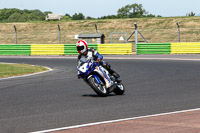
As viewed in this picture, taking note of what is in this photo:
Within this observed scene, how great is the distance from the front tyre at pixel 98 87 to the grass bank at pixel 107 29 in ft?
133

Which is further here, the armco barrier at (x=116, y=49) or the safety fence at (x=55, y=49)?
the safety fence at (x=55, y=49)

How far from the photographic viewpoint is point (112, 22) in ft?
204

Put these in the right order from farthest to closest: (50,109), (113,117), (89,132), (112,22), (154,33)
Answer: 1. (112,22)
2. (154,33)
3. (50,109)
4. (113,117)
5. (89,132)

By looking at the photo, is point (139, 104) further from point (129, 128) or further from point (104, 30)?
point (104, 30)

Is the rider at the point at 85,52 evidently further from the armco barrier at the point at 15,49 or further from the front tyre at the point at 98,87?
the armco barrier at the point at 15,49

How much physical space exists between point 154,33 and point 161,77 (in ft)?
130

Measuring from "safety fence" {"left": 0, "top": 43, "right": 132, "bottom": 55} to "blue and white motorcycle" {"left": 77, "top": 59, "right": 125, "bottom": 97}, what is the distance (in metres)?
23.0

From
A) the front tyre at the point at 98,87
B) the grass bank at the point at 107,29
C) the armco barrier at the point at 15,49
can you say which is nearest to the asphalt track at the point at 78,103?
the front tyre at the point at 98,87

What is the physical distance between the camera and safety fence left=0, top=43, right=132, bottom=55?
3391 centimetres

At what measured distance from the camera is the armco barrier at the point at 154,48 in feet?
108

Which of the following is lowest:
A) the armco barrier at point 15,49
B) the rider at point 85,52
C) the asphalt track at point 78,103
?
the armco barrier at point 15,49

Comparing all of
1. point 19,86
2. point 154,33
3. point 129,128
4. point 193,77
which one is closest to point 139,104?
point 129,128

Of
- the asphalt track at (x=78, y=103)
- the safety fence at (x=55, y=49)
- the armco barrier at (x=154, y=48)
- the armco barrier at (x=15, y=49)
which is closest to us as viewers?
the asphalt track at (x=78, y=103)

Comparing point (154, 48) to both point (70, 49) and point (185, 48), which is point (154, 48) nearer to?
point (185, 48)
